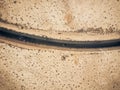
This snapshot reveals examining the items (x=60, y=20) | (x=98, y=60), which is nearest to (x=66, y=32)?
(x=60, y=20)

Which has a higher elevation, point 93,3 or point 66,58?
point 93,3

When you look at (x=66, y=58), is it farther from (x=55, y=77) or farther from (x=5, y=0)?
(x=5, y=0)

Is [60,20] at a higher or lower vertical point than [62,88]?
higher

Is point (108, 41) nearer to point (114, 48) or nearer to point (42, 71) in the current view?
point (114, 48)

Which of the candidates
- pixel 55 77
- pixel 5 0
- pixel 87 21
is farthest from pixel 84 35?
pixel 5 0

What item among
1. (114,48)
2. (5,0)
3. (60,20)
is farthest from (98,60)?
(5,0)

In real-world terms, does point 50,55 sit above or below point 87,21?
below

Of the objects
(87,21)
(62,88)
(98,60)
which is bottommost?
(62,88)
